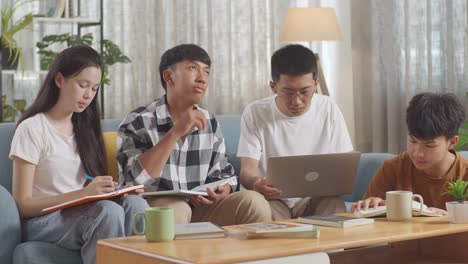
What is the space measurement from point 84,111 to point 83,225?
52 cm

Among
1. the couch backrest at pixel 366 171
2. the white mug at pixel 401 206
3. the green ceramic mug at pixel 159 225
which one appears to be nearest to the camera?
the green ceramic mug at pixel 159 225

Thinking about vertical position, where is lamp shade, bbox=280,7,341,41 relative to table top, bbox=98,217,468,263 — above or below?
above

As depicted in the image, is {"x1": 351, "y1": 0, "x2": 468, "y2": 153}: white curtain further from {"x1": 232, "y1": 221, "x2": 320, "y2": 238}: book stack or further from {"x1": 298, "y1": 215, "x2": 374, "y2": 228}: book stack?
{"x1": 232, "y1": 221, "x2": 320, "y2": 238}: book stack

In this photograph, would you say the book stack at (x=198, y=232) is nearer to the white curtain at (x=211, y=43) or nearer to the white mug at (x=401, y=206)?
the white mug at (x=401, y=206)

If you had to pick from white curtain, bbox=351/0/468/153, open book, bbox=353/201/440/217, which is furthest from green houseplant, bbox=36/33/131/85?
open book, bbox=353/201/440/217

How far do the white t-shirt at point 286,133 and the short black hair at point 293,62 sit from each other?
14 cm

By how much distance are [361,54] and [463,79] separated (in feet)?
2.44

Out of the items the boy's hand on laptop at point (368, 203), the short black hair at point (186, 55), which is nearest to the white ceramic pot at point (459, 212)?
the boy's hand on laptop at point (368, 203)

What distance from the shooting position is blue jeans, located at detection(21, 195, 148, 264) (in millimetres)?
2506

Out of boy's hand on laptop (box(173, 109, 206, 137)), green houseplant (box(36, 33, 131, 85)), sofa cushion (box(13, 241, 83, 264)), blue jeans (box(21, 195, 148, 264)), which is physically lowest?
sofa cushion (box(13, 241, 83, 264))

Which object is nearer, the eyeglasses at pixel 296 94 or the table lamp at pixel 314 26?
the eyeglasses at pixel 296 94

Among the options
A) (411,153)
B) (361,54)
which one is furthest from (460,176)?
(361,54)

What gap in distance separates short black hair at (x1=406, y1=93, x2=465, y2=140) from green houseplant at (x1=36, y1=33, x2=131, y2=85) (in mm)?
2748

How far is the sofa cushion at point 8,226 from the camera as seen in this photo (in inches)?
98.8
